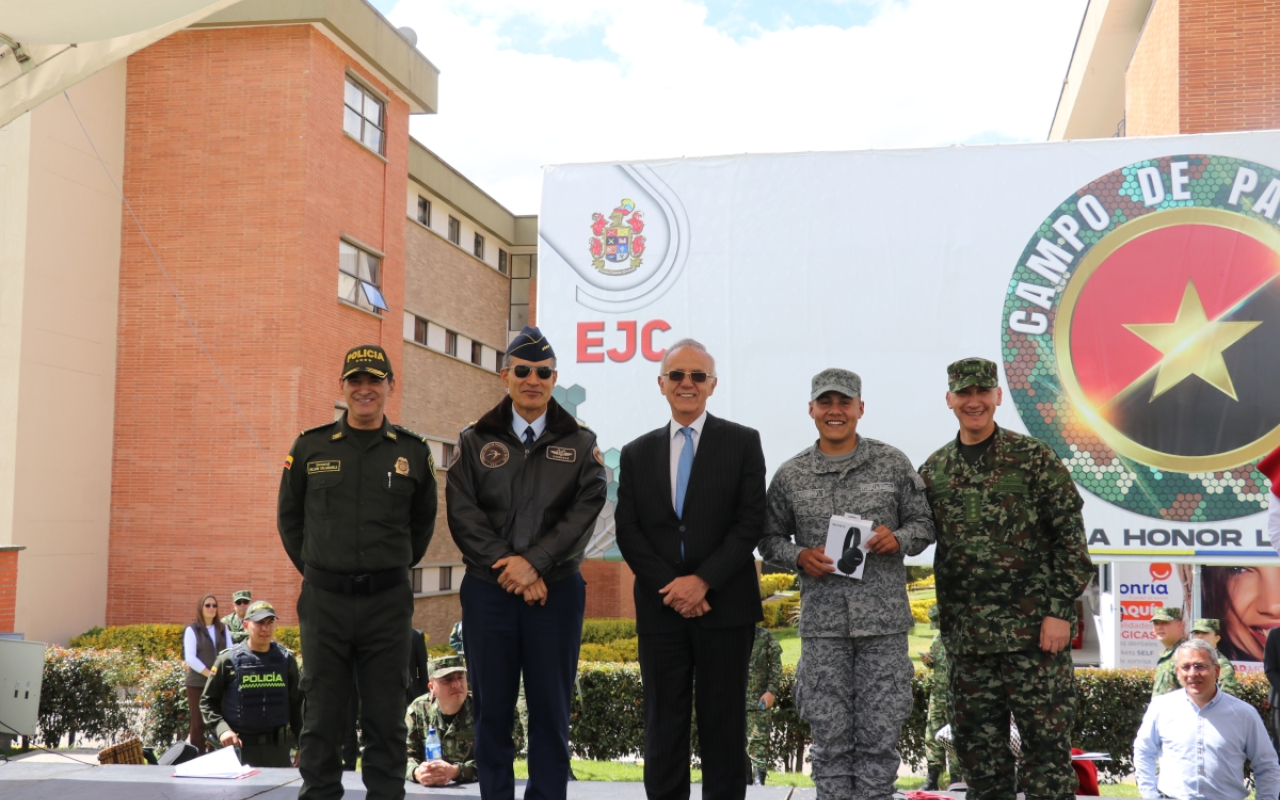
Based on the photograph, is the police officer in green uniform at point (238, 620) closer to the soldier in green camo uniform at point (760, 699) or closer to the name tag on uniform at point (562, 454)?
the soldier in green camo uniform at point (760, 699)

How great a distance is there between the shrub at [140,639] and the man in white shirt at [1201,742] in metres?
12.3

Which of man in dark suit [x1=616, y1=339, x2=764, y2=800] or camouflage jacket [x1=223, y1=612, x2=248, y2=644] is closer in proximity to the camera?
man in dark suit [x1=616, y1=339, x2=764, y2=800]

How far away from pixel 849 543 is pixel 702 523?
56 centimetres

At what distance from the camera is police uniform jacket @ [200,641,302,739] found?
7.05 meters

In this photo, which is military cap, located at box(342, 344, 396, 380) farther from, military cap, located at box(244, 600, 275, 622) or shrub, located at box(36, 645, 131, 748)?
shrub, located at box(36, 645, 131, 748)

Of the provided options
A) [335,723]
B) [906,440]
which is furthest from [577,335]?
[335,723]

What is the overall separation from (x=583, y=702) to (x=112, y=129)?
12.1 meters

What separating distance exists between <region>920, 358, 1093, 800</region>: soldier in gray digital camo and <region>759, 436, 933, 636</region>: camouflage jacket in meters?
0.19

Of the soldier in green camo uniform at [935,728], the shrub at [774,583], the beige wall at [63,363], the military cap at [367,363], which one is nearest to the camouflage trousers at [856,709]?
the military cap at [367,363]

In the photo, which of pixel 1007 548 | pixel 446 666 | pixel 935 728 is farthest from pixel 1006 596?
pixel 935 728

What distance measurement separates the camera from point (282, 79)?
53.6 ft

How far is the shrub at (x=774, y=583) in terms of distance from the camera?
117ft

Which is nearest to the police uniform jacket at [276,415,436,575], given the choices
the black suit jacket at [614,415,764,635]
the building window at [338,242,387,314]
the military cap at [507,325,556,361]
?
the military cap at [507,325,556,361]

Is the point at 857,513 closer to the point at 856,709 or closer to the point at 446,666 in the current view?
the point at 856,709
